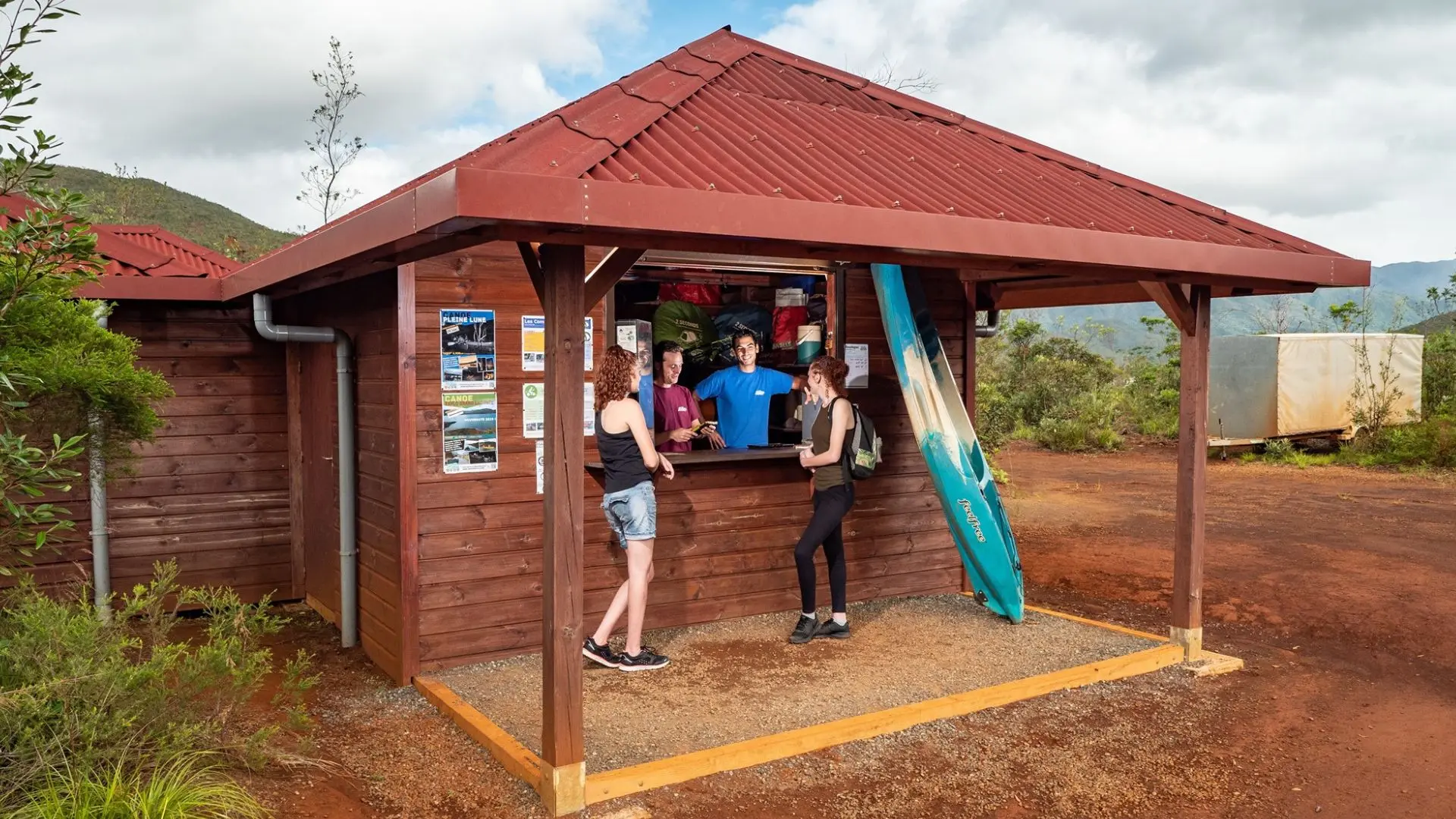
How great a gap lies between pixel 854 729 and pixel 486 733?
65.9 inches

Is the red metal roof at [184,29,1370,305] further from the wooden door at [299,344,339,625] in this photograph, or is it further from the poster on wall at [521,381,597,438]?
the poster on wall at [521,381,597,438]

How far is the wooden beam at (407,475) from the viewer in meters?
5.48

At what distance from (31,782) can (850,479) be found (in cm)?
407

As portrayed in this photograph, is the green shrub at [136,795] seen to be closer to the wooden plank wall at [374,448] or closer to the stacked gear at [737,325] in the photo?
the wooden plank wall at [374,448]

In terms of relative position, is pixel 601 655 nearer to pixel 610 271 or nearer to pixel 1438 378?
pixel 610 271

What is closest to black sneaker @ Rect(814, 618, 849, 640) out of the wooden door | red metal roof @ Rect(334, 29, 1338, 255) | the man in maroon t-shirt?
the man in maroon t-shirt

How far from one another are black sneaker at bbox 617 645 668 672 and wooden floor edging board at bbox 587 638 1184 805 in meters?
1.14

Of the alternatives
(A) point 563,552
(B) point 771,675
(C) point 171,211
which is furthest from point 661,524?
(C) point 171,211

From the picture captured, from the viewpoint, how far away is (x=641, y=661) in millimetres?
5625

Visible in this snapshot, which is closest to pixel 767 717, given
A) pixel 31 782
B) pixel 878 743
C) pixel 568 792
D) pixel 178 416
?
pixel 878 743

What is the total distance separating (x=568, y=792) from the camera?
3979 mm

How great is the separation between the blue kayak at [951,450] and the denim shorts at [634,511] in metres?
2.12

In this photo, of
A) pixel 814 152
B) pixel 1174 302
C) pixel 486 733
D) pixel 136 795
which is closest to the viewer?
pixel 136 795

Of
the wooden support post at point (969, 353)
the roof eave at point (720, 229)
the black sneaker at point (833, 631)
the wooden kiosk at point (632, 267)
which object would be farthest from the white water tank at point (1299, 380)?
the black sneaker at point (833, 631)
